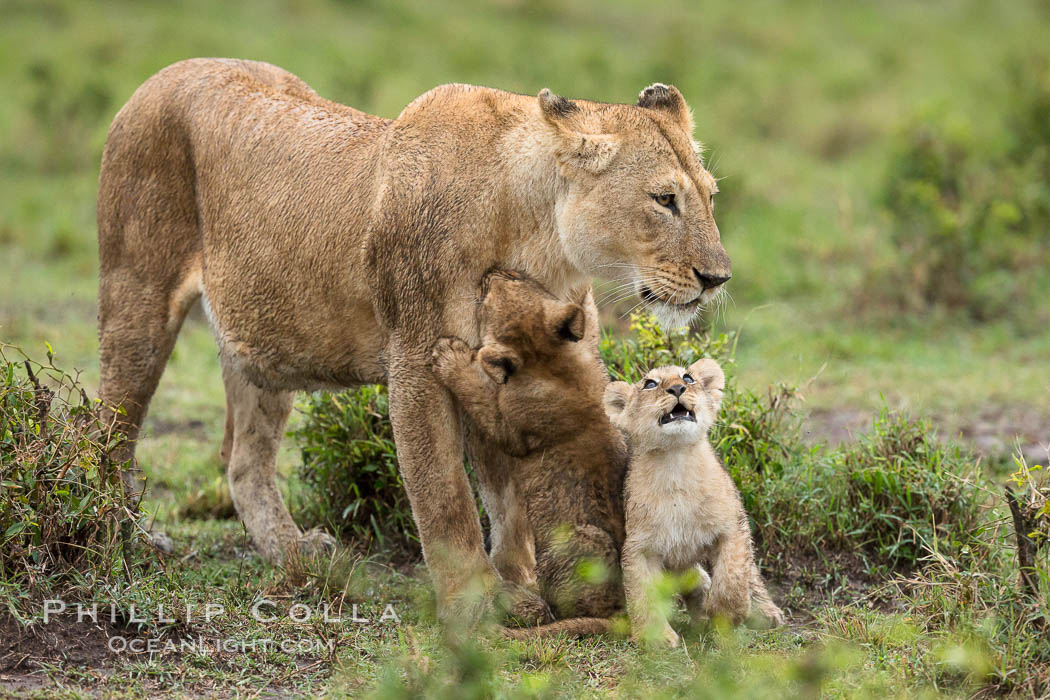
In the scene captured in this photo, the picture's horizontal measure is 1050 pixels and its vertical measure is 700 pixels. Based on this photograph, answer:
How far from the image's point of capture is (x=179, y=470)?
7113 mm

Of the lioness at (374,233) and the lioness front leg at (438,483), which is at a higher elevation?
the lioness at (374,233)

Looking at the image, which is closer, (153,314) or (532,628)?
(532,628)

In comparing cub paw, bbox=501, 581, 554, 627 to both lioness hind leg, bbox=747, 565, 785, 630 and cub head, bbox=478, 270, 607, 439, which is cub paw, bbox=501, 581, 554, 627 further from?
lioness hind leg, bbox=747, 565, 785, 630

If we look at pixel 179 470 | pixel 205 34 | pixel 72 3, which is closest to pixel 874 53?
pixel 205 34

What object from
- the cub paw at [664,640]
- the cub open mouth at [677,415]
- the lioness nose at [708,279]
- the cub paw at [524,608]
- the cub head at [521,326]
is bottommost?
the cub paw at [524,608]

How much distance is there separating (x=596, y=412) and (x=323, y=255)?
1277mm

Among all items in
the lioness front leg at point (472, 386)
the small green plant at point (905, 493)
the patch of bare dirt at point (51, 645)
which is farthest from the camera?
the small green plant at point (905, 493)

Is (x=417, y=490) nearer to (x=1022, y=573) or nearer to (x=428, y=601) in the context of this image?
(x=428, y=601)

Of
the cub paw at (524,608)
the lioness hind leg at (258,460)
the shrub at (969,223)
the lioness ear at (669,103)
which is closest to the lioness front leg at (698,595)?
the cub paw at (524,608)

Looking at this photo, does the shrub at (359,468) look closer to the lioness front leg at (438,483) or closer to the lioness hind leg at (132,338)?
the lioness hind leg at (132,338)

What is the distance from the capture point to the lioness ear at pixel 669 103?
508 centimetres

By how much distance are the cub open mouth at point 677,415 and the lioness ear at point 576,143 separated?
35.1 inches

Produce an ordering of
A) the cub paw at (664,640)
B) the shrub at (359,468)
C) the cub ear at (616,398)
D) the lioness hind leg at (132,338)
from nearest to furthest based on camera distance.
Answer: the cub paw at (664,640), the cub ear at (616,398), the lioness hind leg at (132,338), the shrub at (359,468)

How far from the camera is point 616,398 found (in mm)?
4680
